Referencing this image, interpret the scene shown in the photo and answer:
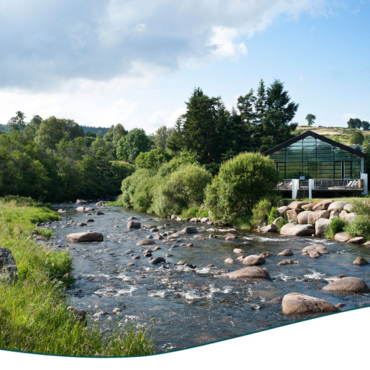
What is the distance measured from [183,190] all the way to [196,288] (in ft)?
67.7

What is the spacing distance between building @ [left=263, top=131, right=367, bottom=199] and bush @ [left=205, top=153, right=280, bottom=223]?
11.2 ft

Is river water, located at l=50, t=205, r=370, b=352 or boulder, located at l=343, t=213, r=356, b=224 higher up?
boulder, located at l=343, t=213, r=356, b=224

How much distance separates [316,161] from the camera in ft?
93.6

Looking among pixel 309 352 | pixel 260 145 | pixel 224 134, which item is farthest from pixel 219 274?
pixel 224 134

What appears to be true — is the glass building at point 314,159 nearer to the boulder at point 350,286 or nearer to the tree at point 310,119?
the boulder at point 350,286

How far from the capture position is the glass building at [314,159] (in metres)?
27.3

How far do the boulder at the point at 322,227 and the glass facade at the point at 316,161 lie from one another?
486 inches

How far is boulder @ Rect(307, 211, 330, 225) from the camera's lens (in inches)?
663

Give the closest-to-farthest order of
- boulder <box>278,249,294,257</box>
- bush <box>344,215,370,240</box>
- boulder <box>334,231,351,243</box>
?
boulder <box>278,249,294,257</box> → bush <box>344,215,370,240</box> → boulder <box>334,231,351,243</box>

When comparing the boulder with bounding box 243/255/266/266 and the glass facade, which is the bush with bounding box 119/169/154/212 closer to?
the glass facade

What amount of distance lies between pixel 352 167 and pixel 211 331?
2504 cm

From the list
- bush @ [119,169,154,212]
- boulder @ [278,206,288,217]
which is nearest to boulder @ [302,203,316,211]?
boulder @ [278,206,288,217]

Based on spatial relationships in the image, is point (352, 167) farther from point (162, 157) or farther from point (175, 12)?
point (175, 12)

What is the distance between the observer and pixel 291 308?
18.5 ft
